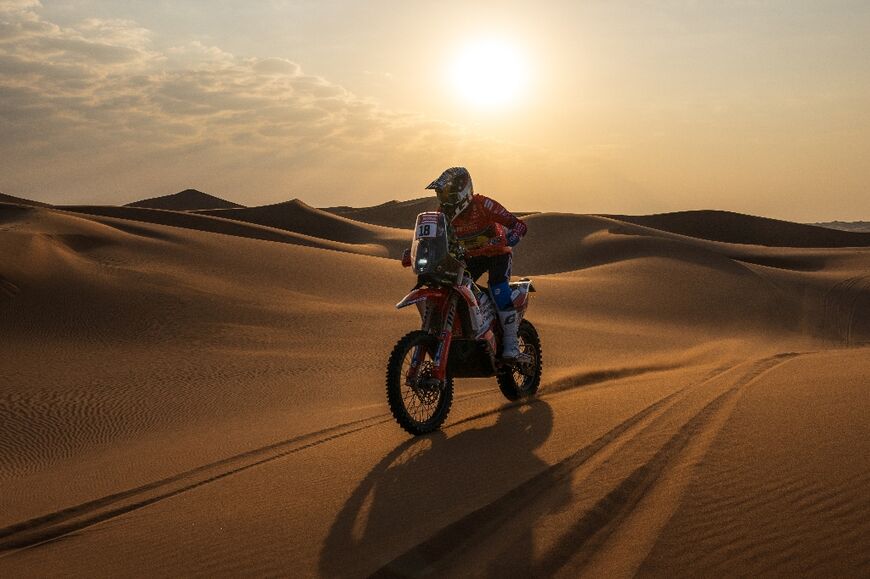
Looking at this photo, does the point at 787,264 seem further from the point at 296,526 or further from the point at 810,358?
the point at 296,526

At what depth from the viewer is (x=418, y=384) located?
20.0ft

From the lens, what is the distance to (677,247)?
30.7m

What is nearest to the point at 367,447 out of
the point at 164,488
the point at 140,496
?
the point at 164,488

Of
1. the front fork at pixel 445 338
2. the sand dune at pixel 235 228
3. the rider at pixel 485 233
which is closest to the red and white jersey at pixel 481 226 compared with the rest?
the rider at pixel 485 233

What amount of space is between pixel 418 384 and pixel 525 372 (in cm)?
210

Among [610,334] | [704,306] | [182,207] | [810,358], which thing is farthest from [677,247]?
[182,207]

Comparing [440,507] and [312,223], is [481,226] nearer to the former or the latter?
[440,507]

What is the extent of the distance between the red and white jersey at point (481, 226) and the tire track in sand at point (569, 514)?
1.97 meters

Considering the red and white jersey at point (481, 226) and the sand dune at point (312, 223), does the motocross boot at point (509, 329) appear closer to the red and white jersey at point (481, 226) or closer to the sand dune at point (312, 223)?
the red and white jersey at point (481, 226)

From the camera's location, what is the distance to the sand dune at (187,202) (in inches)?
3898

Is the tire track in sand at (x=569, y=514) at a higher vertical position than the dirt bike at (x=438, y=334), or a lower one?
lower

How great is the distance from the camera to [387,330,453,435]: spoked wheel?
5.87 m

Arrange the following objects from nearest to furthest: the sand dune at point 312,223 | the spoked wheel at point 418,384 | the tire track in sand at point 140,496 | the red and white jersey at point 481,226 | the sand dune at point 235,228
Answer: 1. the tire track in sand at point 140,496
2. the spoked wheel at point 418,384
3. the red and white jersey at point 481,226
4. the sand dune at point 235,228
5. the sand dune at point 312,223

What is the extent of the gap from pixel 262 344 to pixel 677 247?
22.6m
